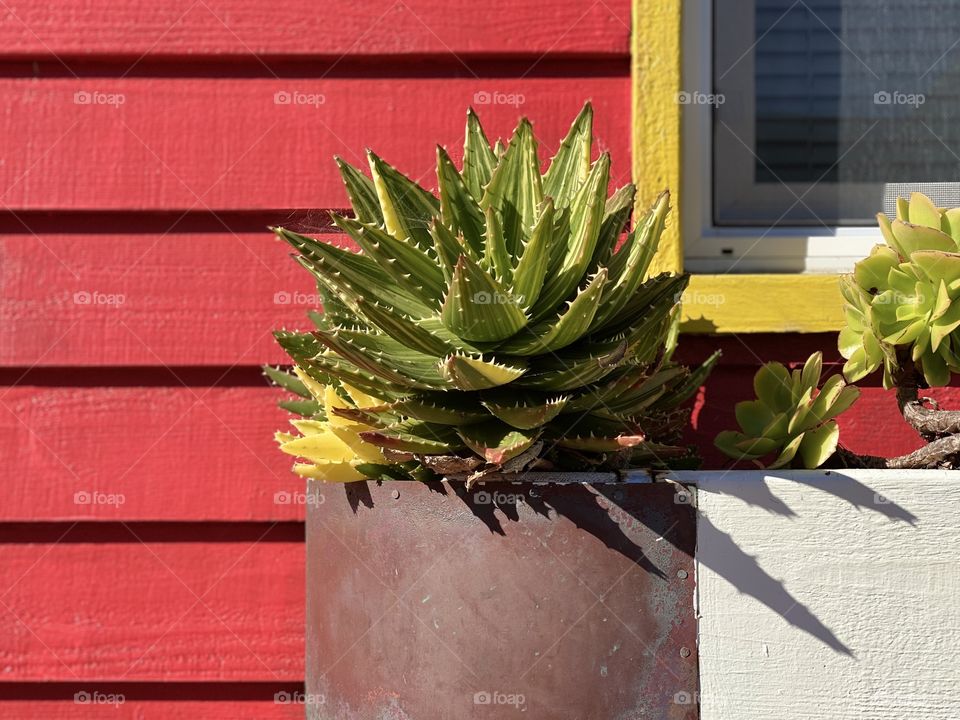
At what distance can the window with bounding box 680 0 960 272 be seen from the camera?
139 cm

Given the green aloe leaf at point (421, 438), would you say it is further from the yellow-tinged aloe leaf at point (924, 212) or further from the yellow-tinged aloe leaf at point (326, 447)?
the yellow-tinged aloe leaf at point (924, 212)

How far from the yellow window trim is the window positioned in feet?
0.43

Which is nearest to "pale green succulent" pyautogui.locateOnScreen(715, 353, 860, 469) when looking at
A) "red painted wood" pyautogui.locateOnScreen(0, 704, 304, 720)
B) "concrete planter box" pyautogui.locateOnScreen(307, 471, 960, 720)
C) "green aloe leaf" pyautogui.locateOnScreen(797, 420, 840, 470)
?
"green aloe leaf" pyautogui.locateOnScreen(797, 420, 840, 470)

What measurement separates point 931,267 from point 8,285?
125cm

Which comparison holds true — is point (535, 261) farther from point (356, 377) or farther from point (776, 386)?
point (776, 386)

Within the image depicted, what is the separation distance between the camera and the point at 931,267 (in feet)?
3.03

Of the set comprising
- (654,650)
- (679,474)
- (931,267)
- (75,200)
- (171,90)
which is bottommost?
(654,650)

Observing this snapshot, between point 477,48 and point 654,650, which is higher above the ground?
point 477,48

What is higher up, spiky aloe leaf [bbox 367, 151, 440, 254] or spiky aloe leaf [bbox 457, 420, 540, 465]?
spiky aloe leaf [bbox 367, 151, 440, 254]

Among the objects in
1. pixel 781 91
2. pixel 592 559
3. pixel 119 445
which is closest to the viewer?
pixel 592 559

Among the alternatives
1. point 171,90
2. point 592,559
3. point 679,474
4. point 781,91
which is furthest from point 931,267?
point 171,90

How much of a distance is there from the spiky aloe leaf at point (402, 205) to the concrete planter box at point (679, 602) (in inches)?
11.0

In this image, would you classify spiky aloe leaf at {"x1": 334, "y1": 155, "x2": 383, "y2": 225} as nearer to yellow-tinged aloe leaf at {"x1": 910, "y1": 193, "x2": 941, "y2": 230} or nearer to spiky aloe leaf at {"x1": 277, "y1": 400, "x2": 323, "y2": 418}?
spiky aloe leaf at {"x1": 277, "y1": 400, "x2": 323, "y2": 418}

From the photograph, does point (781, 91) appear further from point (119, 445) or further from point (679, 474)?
point (119, 445)
